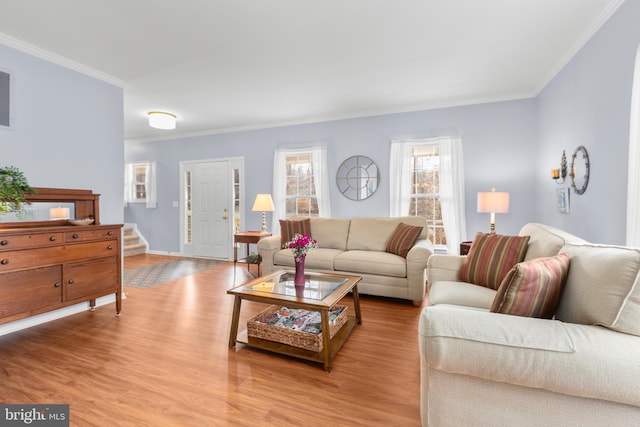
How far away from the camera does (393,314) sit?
9.96 ft

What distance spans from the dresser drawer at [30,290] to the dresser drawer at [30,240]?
0.19 meters

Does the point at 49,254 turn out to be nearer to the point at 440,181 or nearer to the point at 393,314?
the point at 393,314

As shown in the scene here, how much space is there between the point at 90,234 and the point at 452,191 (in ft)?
14.3

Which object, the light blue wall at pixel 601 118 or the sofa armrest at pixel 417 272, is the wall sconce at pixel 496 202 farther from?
the sofa armrest at pixel 417 272

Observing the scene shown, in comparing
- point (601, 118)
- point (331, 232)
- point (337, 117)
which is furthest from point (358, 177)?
point (601, 118)

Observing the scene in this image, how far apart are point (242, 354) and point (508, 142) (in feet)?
13.8

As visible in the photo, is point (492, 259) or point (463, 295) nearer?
point (463, 295)

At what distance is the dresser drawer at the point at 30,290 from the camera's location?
223 cm

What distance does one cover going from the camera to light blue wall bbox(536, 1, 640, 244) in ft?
7.00

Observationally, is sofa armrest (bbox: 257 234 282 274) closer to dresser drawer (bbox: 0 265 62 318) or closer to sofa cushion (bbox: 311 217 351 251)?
sofa cushion (bbox: 311 217 351 251)

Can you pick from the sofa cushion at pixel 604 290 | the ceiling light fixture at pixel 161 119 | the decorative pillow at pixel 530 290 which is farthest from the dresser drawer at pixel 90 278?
the sofa cushion at pixel 604 290

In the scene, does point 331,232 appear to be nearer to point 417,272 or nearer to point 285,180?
point 417,272

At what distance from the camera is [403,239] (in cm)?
365

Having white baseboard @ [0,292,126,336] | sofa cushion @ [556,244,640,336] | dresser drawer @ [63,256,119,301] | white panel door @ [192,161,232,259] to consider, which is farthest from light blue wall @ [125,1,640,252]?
dresser drawer @ [63,256,119,301]
